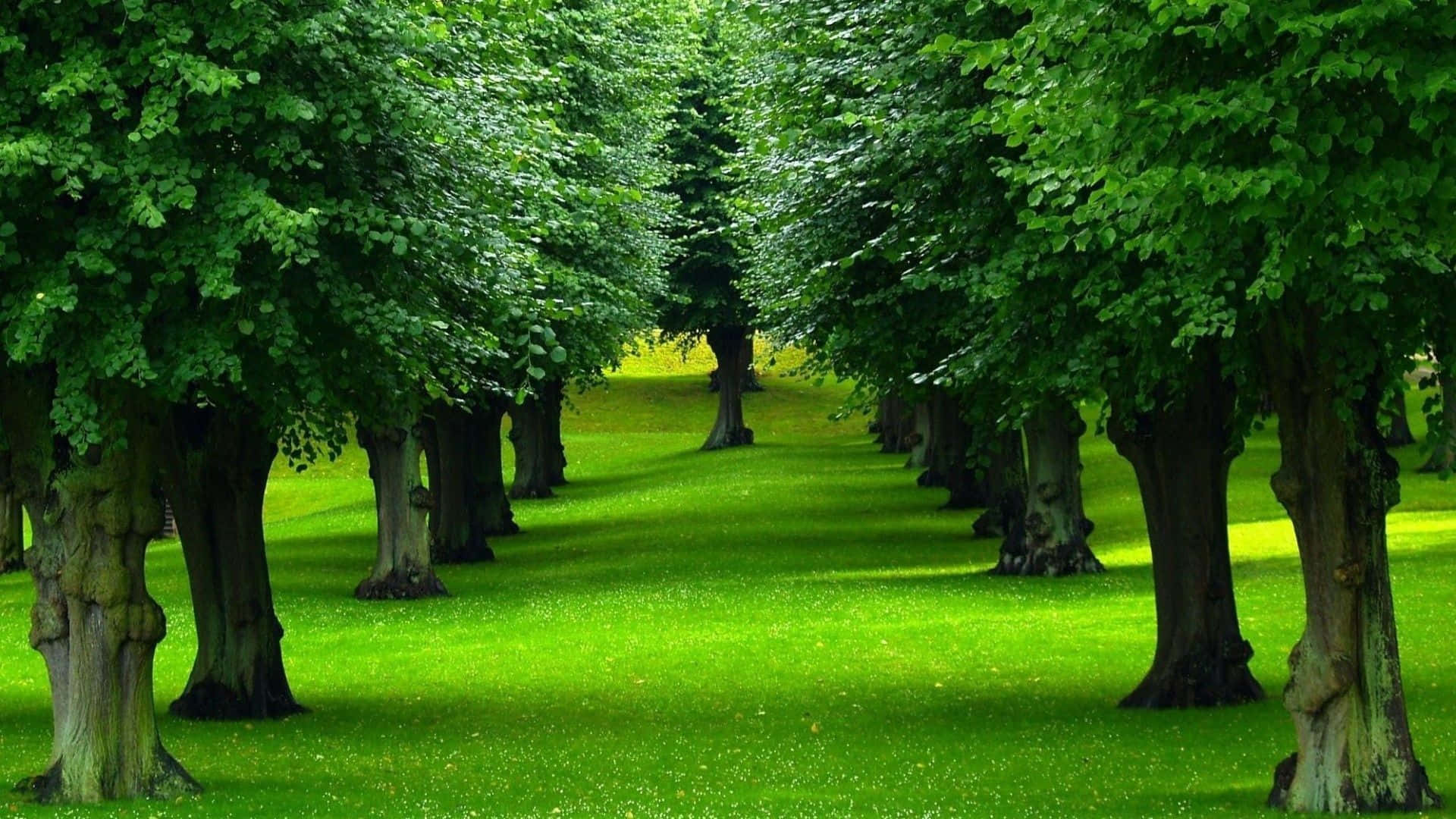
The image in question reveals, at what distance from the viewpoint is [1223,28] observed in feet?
37.7

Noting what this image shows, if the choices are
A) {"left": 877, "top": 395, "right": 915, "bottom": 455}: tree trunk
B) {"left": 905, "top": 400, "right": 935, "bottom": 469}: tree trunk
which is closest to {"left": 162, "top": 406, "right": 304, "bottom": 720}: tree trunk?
{"left": 905, "top": 400, "right": 935, "bottom": 469}: tree trunk

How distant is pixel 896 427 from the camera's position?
237 ft

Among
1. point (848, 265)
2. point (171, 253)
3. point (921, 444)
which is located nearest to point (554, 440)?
point (921, 444)

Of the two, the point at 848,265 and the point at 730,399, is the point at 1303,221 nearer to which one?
the point at 848,265

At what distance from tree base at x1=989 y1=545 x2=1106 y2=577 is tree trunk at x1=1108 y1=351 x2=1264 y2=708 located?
14.0 meters

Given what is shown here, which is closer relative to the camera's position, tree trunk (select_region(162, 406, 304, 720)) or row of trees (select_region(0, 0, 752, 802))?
row of trees (select_region(0, 0, 752, 802))

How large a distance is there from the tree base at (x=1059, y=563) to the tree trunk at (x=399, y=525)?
11682 mm

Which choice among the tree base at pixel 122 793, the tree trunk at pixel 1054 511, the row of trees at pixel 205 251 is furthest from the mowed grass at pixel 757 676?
the row of trees at pixel 205 251

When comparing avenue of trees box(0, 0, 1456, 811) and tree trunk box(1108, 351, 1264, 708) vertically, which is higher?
avenue of trees box(0, 0, 1456, 811)

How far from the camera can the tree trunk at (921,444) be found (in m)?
62.3

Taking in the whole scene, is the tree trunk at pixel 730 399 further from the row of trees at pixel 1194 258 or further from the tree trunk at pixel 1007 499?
the row of trees at pixel 1194 258

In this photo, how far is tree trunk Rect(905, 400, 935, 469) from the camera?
62344 millimetres

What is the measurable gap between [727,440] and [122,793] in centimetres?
5691

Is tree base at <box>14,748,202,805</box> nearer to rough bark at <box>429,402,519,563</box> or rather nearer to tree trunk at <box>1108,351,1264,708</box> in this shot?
tree trunk at <box>1108,351,1264,708</box>
